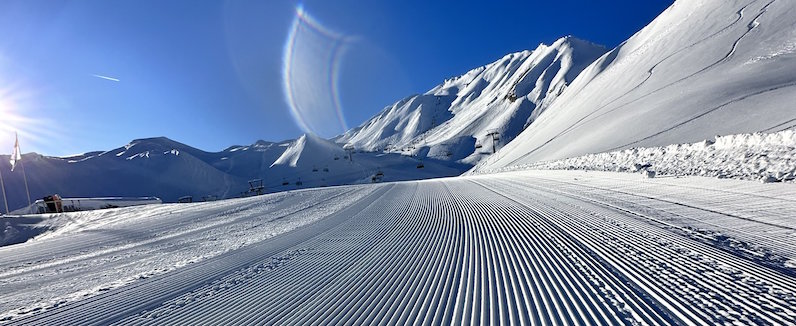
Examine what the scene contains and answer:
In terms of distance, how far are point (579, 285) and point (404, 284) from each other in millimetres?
1895

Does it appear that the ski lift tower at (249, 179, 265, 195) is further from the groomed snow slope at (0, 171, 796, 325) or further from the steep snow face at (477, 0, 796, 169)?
the groomed snow slope at (0, 171, 796, 325)

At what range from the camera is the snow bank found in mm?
8344

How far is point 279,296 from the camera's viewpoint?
13.2ft

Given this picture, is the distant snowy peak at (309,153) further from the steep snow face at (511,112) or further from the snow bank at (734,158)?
the snow bank at (734,158)

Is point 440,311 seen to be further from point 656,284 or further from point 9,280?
point 9,280

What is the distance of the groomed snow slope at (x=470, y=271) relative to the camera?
3.18 meters

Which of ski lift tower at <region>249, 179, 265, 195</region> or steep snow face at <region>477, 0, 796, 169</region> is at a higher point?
steep snow face at <region>477, 0, 796, 169</region>

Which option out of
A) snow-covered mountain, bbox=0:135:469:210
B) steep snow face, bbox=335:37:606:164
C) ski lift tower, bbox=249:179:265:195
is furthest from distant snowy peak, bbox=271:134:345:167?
steep snow face, bbox=335:37:606:164

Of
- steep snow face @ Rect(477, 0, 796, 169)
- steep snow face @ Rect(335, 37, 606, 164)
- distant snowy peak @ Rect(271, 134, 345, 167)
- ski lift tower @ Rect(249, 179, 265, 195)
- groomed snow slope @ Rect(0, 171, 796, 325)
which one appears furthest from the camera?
steep snow face @ Rect(335, 37, 606, 164)

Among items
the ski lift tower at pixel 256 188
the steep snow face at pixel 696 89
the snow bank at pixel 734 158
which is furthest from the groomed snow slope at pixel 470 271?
the ski lift tower at pixel 256 188

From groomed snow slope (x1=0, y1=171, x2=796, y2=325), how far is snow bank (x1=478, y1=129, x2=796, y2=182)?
3.42ft

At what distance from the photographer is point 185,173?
89.8 metres

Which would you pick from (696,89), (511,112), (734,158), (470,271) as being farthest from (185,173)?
(734,158)

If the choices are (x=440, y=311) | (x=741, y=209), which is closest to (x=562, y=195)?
(x=741, y=209)
